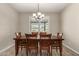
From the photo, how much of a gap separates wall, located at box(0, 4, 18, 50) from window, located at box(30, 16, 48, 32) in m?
0.78

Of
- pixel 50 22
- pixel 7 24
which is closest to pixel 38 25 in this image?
pixel 50 22

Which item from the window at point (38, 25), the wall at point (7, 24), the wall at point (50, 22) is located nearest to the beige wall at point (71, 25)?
the wall at point (50, 22)

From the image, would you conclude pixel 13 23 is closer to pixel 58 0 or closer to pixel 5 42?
pixel 5 42

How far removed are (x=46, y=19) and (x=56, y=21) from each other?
55 centimetres

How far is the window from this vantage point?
5116 millimetres

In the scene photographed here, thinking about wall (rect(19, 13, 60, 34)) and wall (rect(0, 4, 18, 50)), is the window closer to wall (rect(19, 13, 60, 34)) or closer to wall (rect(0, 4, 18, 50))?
wall (rect(19, 13, 60, 34))

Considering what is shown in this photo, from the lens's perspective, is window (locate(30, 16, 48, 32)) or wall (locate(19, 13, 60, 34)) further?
wall (locate(19, 13, 60, 34))

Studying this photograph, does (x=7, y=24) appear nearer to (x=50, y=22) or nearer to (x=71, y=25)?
(x=50, y=22)

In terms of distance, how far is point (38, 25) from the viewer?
513 cm

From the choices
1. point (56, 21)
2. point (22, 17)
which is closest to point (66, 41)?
point (56, 21)

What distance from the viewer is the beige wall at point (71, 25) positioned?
4.04 meters

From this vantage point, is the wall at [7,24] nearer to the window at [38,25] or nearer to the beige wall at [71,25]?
the window at [38,25]

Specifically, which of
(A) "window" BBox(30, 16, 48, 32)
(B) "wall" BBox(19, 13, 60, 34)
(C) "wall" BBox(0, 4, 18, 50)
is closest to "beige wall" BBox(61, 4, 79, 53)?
(B) "wall" BBox(19, 13, 60, 34)

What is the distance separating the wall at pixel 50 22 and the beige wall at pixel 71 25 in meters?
0.29
